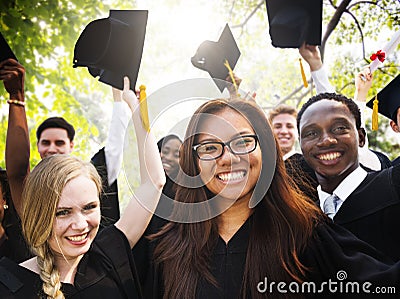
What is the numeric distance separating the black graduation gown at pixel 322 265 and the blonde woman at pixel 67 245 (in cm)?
21

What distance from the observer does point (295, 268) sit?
2.49 metres

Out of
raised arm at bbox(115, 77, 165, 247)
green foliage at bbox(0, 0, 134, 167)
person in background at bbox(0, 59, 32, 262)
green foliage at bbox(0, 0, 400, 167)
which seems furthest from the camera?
green foliage at bbox(0, 0, 400, 167)


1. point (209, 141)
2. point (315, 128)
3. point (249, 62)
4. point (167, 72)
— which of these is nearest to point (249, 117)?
point (209, 141)

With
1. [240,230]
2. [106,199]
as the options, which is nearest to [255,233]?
[240,230]

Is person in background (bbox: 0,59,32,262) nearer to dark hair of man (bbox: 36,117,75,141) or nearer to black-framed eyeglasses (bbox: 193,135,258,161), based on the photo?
dark hair of man (bbox: 36,117,75,141)

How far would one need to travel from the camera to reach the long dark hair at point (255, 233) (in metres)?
2.51

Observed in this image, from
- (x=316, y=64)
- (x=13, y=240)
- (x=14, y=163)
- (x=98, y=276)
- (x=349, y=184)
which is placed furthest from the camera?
(x=316, y=64)

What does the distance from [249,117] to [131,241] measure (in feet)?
2.52

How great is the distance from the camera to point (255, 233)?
261cm

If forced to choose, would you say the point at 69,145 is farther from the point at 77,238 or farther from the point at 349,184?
the point at 349,184

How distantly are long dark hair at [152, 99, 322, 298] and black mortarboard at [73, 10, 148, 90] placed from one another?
22.0 inches

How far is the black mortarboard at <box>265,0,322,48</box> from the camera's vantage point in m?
3.48

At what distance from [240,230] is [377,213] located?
2.60 ft


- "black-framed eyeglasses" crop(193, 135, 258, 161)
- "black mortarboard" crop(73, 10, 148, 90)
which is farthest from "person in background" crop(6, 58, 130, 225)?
"black-framed eyeglasses" crop(193, 135, 258, 161)
